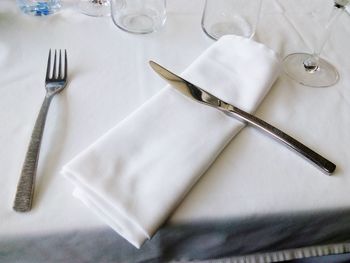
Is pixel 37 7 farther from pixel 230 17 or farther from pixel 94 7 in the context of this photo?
pixel 230 17

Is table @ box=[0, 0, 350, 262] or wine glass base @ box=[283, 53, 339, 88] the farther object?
wine glass base @ box=[283, 53, 339, 88]

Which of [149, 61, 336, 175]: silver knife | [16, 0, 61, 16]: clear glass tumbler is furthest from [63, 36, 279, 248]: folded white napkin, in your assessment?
[16, 0, 61, 16]: clear glass tumbler

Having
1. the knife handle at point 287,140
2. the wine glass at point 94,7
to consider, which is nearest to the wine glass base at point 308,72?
the knife handle at point 287,140

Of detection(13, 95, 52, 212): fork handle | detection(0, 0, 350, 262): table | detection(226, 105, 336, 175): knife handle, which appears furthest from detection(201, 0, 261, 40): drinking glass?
detection(13, 95, 52, 212): fork handle

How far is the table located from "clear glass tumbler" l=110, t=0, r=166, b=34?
0.02m

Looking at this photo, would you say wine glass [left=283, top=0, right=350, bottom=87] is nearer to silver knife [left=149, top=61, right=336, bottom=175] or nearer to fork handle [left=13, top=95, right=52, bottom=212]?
silver knife [left=149, top=61, right=336, bottom=175]

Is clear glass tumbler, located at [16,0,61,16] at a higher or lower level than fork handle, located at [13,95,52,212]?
higher

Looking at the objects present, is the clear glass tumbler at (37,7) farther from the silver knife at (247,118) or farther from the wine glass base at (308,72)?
the wine glass base at (308,72)

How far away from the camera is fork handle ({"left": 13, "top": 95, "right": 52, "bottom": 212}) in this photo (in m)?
0.29

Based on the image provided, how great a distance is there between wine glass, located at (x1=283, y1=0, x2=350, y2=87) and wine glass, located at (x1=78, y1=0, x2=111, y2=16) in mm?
276

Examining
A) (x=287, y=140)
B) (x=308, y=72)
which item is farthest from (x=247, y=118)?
(x=308, y=72)

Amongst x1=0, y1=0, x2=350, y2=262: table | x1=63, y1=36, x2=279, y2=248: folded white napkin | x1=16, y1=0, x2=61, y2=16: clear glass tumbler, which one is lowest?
x1=0, y1=0, x2=350, y2=262: table

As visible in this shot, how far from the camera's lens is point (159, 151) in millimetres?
325

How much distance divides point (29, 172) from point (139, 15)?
0.32 m
